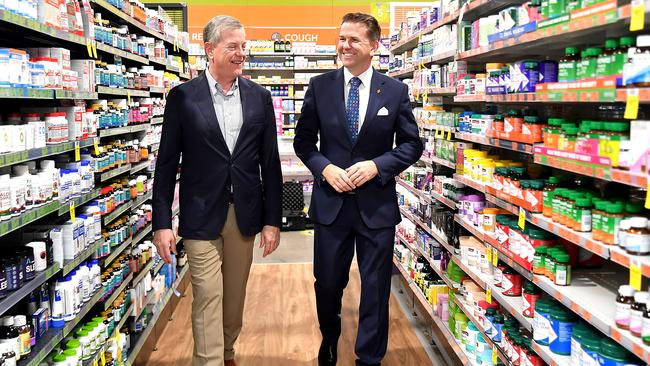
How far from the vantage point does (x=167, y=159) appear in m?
3.53

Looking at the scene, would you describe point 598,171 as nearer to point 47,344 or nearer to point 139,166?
point 47,344

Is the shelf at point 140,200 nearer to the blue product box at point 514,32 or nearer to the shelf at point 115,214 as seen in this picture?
the shelf at point 115,214

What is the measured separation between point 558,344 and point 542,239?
18.9 inches

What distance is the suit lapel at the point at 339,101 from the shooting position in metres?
3.65

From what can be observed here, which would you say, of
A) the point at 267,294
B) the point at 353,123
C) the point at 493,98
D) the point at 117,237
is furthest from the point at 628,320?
the point at 267,294

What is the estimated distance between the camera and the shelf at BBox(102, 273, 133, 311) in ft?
12.5

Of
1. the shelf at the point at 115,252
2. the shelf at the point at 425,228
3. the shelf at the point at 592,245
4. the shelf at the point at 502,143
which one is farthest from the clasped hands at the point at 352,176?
the shelf at the point at 115,252

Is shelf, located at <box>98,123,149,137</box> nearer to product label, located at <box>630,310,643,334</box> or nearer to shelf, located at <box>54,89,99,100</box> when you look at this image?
shelf, located at <box>54,89,99,100</box>

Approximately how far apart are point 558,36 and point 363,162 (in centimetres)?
124

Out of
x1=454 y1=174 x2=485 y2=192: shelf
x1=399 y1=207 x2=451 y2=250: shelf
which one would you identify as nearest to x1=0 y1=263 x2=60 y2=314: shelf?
x1=454 y1=174 x2=485 y2=192: shelf

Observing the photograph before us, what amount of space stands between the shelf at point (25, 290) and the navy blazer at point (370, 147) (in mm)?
1463

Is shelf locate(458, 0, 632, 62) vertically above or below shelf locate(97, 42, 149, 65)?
below

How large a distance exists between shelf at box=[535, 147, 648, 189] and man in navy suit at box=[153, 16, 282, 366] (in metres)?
1.61

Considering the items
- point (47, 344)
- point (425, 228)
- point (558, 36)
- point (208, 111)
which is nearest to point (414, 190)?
point (425, 228)
